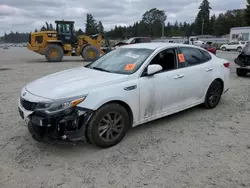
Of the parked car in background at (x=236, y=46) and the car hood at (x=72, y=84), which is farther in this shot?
the parked car in background at (x=236, y=46)

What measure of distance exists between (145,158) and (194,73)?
215 cm

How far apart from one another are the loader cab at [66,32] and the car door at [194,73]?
13434mm

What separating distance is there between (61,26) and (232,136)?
15.2 m

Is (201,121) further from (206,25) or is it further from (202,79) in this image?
(206,25)

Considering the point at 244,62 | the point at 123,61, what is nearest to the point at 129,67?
the point at 123,61

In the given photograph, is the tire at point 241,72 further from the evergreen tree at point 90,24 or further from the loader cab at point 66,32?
the evergreen tree at point 90,24

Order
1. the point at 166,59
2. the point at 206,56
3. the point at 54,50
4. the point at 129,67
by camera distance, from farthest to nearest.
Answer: the point at 54,50 → the point at 206,56 → the point at 166,59 → the point at 129,67

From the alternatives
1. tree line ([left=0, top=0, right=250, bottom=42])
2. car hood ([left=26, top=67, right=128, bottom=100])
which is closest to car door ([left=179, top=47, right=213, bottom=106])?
car hood ([left=26, top=67, right=128, bottom=100])

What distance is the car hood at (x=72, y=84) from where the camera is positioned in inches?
129

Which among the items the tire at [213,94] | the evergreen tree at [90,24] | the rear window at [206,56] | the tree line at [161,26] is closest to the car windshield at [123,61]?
the rear window at [206,56]

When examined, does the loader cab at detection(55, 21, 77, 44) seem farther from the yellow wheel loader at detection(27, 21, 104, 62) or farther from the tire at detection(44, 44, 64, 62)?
the tire at detection(44, 44, 64, 62)

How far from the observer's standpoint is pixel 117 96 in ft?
11.5

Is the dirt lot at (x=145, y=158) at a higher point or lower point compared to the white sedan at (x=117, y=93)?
lower

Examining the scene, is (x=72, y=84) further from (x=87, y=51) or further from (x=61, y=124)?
(x=87, y=51)
